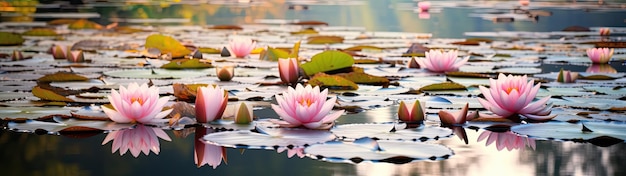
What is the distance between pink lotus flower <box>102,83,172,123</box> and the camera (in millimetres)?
2611

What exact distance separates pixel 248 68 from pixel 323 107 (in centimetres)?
212

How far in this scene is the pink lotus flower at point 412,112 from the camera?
8.85ft

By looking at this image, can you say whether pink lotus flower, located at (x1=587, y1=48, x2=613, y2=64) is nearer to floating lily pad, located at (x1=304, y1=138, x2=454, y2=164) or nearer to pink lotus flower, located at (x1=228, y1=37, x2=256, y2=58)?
pink lotus flower, located at (x1=228, y1=37, x2=256, y2=58)

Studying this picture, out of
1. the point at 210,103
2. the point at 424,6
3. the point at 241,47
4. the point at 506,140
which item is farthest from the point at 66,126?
the point at 424,6

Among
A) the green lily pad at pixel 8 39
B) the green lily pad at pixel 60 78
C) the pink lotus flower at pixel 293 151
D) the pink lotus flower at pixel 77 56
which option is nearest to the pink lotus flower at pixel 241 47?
the pink lotus flower at pixel 77 56

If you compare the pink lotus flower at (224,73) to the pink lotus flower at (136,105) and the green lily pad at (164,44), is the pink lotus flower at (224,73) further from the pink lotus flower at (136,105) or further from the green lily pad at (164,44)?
the green lily pad at (164,44)

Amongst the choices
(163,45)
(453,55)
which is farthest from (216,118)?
(163,45)

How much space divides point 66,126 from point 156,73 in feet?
5.43

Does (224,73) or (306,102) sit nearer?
(306,102)

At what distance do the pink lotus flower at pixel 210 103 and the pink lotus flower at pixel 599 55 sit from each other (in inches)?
110

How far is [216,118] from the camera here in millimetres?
2721

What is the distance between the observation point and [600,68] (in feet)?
15.4

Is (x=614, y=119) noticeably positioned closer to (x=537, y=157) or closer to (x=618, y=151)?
(x=618, y=151)

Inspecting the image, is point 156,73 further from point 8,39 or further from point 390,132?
point 8,39
